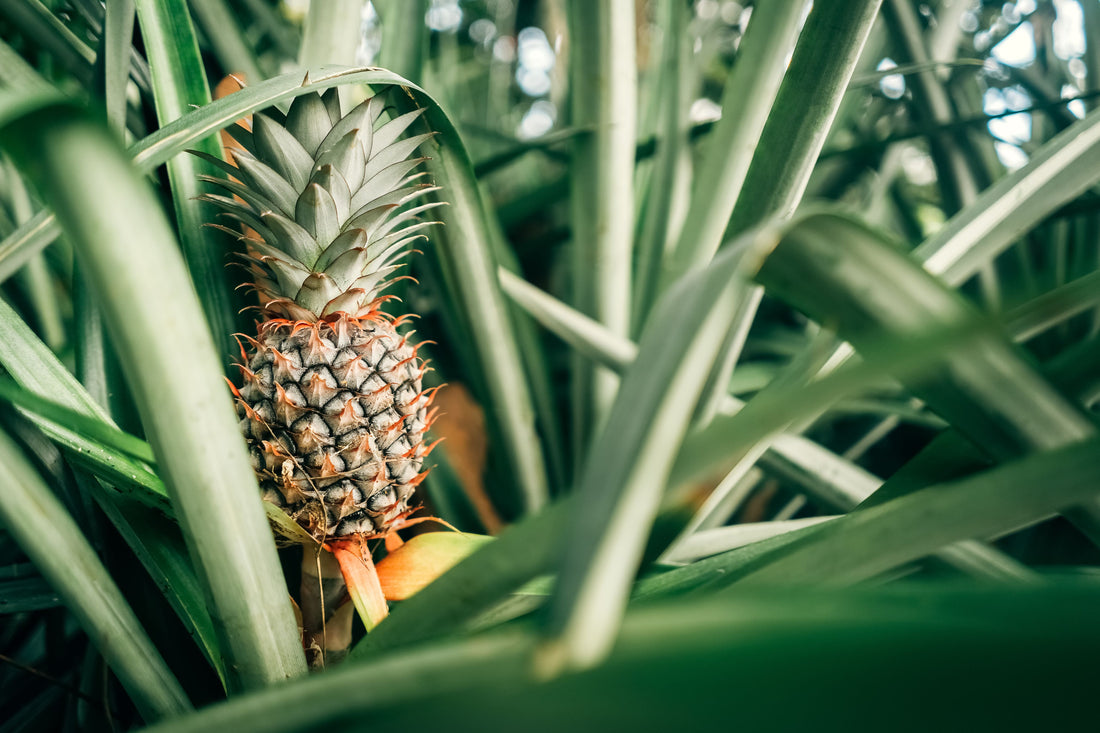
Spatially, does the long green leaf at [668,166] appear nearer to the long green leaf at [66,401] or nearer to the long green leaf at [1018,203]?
the long green leaf at [1018,203]

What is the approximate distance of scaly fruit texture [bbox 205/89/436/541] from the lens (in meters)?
0.43

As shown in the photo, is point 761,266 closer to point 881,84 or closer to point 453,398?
point 453,398

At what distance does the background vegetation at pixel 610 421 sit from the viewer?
15 cm

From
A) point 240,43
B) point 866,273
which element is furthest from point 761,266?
point 240,43

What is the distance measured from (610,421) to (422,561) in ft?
1.03

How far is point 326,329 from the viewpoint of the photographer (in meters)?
0.46

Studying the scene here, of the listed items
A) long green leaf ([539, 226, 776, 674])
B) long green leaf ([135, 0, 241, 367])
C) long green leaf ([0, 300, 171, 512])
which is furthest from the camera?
long green leaf ([135, 0, 241, 367])

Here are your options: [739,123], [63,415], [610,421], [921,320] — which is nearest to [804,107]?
[739,123]

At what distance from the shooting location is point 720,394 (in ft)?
1.80

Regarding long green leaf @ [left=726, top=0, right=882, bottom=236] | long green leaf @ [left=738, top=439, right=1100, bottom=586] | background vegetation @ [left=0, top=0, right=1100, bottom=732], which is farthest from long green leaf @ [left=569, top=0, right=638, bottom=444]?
long green leaf @ [left=738, top=439, right=1100, bottom=586]

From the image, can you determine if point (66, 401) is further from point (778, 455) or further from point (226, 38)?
point (778, 455)

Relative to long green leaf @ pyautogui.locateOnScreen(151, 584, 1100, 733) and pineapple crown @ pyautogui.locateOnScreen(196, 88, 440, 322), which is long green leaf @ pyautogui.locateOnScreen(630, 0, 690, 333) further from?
long green leaf @ pyautogui.locateOnScreen(151, 584, 1100, 733)

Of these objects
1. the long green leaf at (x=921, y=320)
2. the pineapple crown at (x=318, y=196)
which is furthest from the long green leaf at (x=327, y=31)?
the long green leaf at (x=921, y=320)

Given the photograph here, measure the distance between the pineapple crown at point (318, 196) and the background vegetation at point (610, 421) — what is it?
47 millimetres
